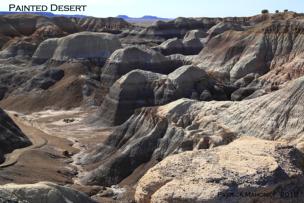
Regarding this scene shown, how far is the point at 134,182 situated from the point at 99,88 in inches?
1655

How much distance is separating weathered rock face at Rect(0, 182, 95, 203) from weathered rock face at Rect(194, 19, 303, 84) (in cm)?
5999

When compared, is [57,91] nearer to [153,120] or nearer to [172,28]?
[153,120]

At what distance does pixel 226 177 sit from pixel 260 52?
70171 mm

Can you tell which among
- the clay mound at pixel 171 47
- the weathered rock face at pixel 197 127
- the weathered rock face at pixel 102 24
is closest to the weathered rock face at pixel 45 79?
the clay mound at pixel 171 47

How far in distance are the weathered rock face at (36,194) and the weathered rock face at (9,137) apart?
27640mm

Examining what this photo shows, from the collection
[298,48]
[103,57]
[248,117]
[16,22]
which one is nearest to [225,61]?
[298,48]

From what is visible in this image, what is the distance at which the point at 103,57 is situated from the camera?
96.2 metres

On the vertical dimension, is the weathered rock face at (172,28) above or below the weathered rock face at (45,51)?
above

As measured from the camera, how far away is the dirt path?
49281mm

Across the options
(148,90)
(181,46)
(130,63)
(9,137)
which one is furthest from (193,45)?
(9,137)

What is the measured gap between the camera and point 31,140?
2363 inches

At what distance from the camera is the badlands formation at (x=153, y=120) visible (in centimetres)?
2408

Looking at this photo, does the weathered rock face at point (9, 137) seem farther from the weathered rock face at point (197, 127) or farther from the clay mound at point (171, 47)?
the clay mound at point (171, 47)

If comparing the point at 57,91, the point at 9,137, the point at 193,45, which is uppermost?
the point at 193,45
